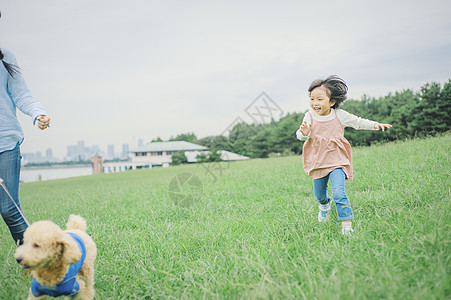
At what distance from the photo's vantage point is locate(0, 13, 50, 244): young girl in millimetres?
2348

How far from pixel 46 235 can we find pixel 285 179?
478 centimetres

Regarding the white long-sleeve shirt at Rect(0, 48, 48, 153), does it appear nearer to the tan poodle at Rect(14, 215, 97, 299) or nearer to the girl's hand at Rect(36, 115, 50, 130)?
the girl's hand at Rect(36, 115, 50, 130)

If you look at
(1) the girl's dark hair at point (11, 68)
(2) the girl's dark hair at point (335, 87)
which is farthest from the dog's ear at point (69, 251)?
(2) the girl's dark hair at point (335, 87)

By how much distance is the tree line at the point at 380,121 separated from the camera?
1293cm

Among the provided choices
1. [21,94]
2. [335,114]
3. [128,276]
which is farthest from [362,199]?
[21,94]

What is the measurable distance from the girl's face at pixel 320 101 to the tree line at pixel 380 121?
5.11 m

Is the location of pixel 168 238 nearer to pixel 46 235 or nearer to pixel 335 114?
pixel 46 235

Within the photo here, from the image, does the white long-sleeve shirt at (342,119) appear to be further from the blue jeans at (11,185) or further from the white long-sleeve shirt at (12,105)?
the blue jeans at (11,185)

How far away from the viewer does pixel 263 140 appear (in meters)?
40.8

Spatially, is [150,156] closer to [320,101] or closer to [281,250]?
[320,101]

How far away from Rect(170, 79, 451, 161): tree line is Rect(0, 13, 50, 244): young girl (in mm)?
6029

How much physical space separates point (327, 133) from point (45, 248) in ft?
8.86

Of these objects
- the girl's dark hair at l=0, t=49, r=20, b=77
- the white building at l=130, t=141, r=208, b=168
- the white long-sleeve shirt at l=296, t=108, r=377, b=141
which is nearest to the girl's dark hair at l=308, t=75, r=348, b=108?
the white long-sleeve shirt at l=296, t=108, r=377, b=141

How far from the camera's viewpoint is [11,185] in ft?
7.88
